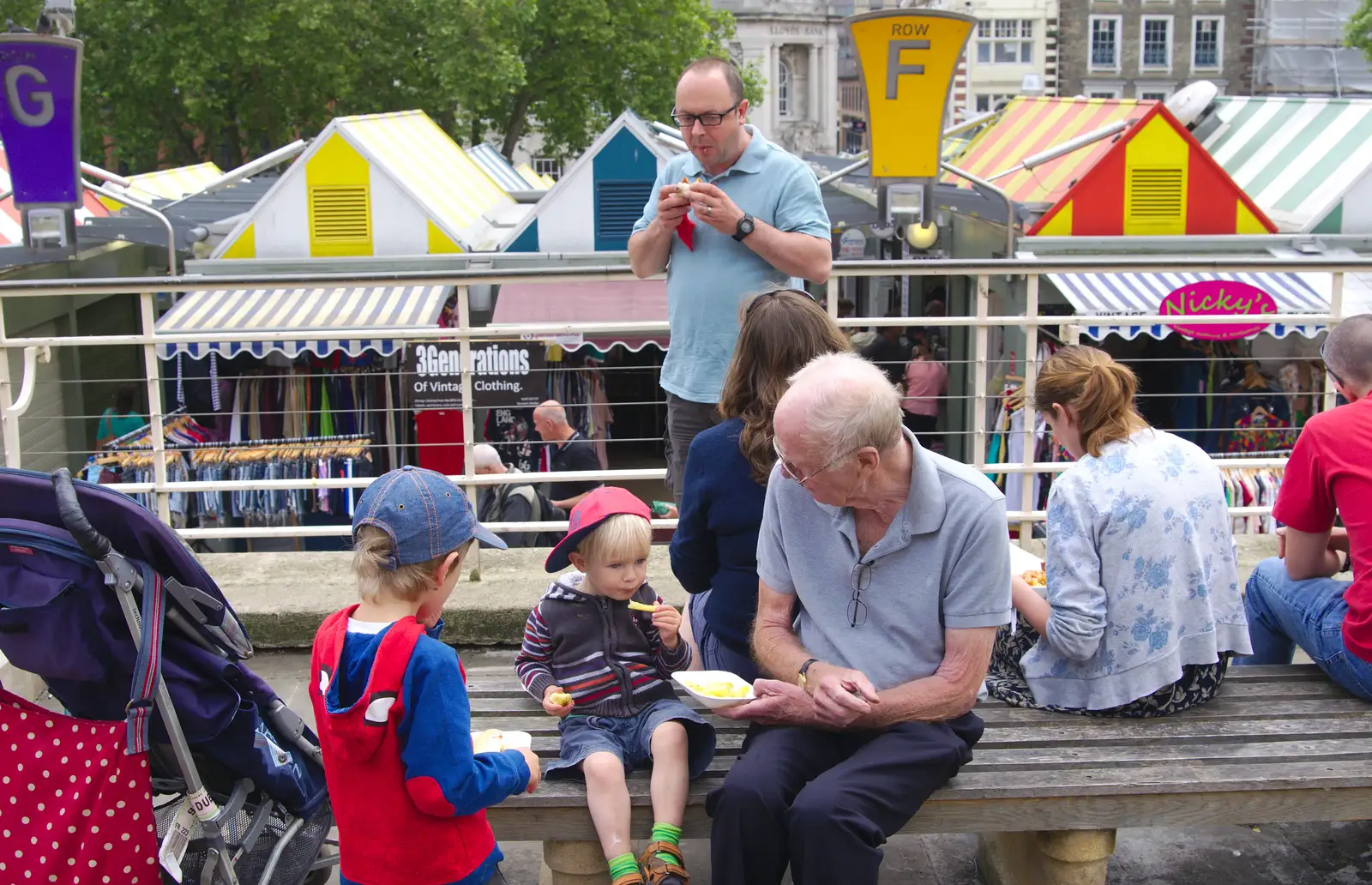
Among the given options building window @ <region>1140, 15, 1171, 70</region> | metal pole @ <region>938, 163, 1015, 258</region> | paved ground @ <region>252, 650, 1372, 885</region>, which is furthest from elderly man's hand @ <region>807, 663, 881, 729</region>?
building window @ <region>1140, 15, 1171, 70</region>

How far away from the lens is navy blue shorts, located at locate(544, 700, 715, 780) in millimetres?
3014

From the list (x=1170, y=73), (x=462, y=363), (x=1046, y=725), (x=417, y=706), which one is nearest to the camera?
(x=417, y=706)

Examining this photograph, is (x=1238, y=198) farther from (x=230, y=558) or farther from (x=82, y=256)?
(x=82, y=256)

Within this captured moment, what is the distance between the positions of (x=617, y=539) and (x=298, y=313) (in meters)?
7.56

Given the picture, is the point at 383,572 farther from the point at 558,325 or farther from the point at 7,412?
the point at 7,412

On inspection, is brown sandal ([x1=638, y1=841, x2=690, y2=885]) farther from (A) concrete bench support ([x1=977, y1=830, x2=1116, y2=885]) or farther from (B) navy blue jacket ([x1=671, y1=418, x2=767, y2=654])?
(A) concrete bench support ([x1=977, y1=830, x2=1116, y2=885])

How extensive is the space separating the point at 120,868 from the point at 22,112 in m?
7.45

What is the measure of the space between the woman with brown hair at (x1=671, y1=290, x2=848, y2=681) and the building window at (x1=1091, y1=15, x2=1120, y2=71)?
55397mm

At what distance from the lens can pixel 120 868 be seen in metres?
2.64

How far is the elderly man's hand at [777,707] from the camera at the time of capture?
288 cm

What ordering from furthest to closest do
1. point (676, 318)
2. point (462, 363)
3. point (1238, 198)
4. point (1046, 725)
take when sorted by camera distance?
point (1238, 198)
point (462, 363)
point (676, 318)
point (1046, 725)

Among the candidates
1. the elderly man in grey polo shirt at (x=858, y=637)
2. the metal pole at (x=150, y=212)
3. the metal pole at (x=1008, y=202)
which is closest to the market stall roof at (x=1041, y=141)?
the metal pole at (x=1008, y=202)

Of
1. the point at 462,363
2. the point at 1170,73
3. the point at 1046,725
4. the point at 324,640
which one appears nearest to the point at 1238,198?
the point at 462,363

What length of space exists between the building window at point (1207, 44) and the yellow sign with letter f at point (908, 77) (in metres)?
50.5
